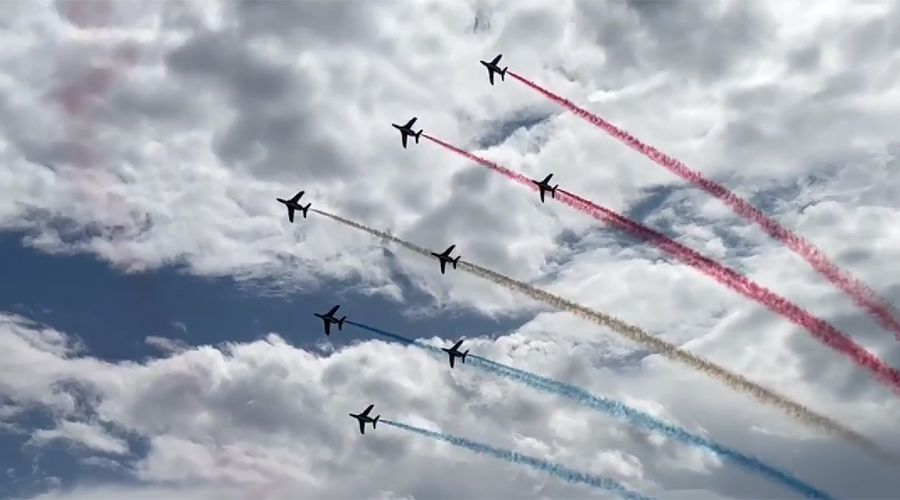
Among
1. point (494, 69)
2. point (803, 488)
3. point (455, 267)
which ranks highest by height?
point (494, 69)

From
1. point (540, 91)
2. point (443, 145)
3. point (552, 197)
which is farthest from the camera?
point (552, 197)

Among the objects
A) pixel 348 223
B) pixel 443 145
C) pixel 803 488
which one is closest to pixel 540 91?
pixel 443 145

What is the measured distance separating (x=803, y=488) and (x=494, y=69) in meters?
103

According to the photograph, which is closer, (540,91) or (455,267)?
(540,91)

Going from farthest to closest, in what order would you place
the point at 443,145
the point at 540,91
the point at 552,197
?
the point at 552,197
the point at 443,145
the point at 540,91

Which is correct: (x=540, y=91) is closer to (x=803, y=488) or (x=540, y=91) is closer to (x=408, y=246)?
(x=408, y=246)

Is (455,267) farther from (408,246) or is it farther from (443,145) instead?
(443,145)

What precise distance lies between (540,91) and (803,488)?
87.1 m

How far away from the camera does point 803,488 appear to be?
6437 inches

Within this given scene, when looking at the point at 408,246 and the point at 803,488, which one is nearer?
the point at 803,488

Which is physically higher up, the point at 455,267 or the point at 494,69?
the point at 494,69

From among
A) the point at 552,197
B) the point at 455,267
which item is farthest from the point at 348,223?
the point at 552,197

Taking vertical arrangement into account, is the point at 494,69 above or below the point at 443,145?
above

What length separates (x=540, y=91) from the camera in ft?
531
